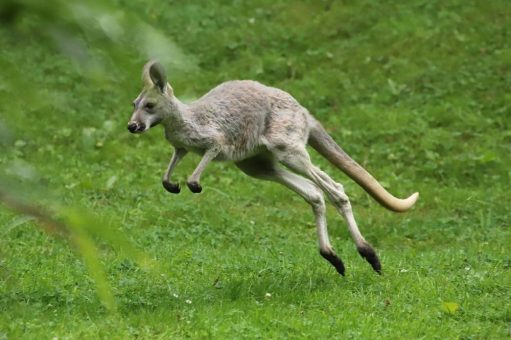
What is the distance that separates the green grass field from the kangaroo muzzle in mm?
527

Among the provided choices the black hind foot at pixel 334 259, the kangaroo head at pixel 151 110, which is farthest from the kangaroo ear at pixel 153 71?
the black hind foot at pixel 334 259

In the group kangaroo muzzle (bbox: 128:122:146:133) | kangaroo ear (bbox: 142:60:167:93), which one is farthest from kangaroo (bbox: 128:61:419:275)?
kangaroo ear (bbox: 142:60:167:93)

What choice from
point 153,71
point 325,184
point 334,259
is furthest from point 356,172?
point 153,71

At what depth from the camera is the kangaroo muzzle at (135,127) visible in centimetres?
681

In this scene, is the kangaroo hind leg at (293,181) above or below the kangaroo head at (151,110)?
below

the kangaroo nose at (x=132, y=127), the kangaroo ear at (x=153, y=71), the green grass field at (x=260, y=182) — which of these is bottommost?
the green grass field at (x=260, y=182)

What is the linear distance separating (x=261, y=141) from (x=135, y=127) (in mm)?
1329

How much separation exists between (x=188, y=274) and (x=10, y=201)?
5.55m

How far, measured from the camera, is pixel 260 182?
11.9 meters

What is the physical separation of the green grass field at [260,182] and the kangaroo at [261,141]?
406mm

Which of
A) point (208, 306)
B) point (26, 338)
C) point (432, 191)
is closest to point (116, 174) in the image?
point (432, 191)

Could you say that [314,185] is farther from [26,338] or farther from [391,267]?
[26,338]

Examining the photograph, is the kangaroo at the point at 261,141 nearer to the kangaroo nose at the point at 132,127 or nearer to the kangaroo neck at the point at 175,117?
the kangaroo neck at the point at 175,117

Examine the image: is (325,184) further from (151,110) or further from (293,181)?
(151,110)
